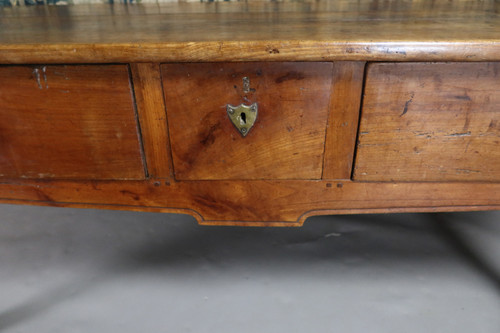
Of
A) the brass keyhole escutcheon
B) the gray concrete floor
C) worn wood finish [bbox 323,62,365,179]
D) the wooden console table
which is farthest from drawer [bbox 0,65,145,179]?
the gray concrete floor

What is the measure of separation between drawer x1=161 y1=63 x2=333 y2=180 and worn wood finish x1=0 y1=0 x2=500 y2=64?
0.04m

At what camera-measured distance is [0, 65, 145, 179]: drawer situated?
687 millimetres

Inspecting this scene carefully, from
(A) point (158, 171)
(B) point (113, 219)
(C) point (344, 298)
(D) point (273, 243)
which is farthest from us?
(B) point (113, 219)

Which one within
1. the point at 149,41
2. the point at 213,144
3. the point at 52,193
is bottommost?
the point at 52,193

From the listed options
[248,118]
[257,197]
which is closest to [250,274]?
[257,197]

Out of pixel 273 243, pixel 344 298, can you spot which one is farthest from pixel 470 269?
pixel 273 243

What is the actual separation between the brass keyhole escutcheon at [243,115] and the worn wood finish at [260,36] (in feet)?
0.28

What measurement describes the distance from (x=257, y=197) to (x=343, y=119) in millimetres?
222

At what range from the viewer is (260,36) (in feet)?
2.27

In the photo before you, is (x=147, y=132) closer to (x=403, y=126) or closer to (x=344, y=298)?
(x=403, y=126)

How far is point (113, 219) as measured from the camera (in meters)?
1.45

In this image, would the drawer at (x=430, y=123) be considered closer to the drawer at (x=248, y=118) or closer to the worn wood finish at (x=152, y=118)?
the drawer at (x=248, y=118)

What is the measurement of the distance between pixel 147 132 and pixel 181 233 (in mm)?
692

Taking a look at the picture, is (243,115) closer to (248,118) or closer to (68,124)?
(248,118)
